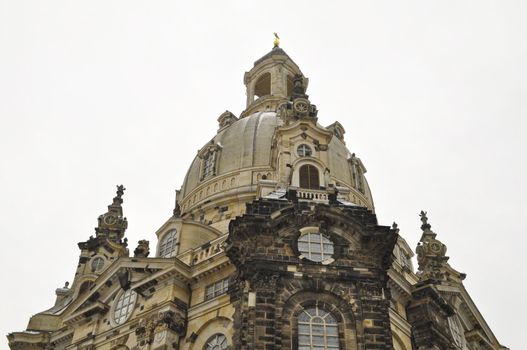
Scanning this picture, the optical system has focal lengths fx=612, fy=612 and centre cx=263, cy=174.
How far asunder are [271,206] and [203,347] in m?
8.48

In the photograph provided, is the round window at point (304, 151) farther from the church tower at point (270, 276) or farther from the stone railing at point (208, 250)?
the stone railing at point (208, 250)

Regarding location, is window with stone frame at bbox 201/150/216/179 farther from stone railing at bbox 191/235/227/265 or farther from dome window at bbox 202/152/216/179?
stone railing at bbox 191/235/227/265

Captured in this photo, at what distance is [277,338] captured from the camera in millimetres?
27516

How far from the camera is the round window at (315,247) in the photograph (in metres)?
30.6

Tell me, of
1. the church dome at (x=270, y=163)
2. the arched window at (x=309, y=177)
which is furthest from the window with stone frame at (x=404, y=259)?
the arched window at (x=309, y=177)

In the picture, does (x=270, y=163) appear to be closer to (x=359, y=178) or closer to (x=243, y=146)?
(x=243, y=146)

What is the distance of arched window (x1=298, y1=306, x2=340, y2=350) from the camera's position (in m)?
27.7

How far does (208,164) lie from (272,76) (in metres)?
19.1

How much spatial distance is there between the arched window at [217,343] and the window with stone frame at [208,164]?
833 inches

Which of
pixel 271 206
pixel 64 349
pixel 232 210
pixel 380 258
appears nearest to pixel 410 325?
pixel 380 258

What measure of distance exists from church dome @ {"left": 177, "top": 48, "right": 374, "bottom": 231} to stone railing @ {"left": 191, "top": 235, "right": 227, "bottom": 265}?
12.3 ft

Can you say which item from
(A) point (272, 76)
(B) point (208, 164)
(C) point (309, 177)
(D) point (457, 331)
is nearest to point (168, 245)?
(C) point (309, 177)

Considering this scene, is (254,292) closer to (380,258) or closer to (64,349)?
(380,258)

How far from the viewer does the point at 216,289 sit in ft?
114
